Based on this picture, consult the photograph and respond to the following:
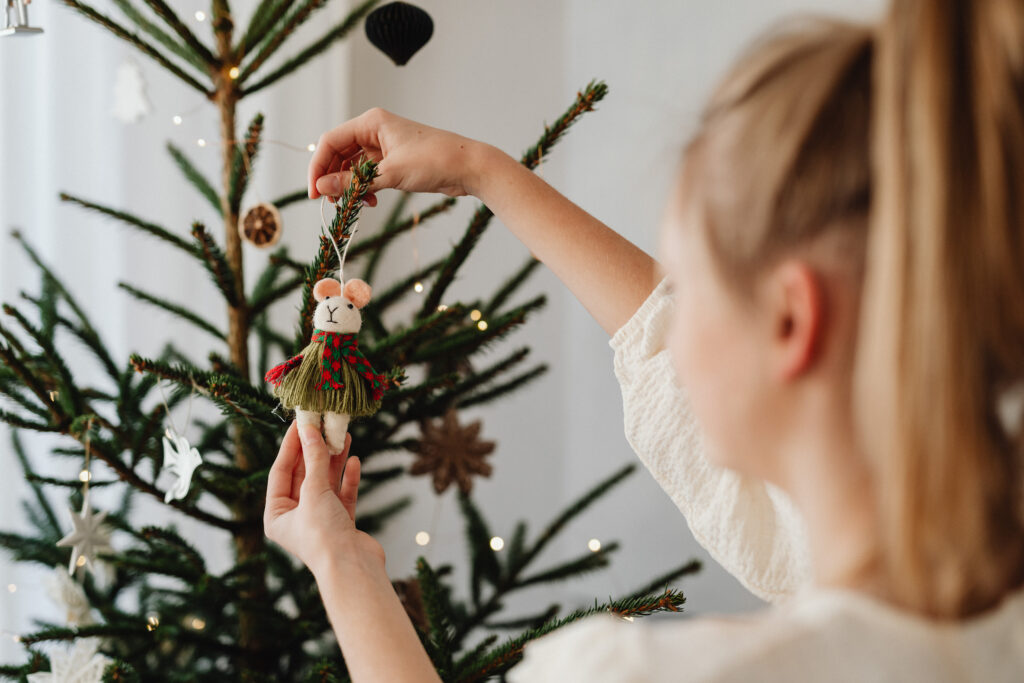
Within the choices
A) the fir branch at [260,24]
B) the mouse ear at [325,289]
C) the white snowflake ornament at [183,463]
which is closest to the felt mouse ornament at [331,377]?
the mouse ear at [325,289]

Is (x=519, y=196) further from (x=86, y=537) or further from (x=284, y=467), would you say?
(x=86, y=537)

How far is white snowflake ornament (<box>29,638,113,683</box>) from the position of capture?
664mm

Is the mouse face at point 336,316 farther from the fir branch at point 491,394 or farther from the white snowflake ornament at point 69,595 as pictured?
the white snowflake ornament at point 69,595

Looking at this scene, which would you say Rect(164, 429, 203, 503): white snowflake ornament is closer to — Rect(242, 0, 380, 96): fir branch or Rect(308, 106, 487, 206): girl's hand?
Rect(308, 106, 487, 206): girl's hand

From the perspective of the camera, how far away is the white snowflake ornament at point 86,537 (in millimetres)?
722

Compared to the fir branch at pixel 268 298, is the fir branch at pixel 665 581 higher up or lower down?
lower down

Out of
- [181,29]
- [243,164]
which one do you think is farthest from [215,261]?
[181,29]

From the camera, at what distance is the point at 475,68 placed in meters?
1.72

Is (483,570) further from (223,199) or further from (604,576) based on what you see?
(604,576)

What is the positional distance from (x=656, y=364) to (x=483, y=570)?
1.58 feet

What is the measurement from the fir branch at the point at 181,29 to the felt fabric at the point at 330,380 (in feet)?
1.15

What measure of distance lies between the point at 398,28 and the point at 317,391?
523 millimetres

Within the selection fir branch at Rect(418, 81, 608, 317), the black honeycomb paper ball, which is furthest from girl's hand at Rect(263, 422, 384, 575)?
the black honeycomb paper ball

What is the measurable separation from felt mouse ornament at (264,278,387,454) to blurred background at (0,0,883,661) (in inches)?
22.2
